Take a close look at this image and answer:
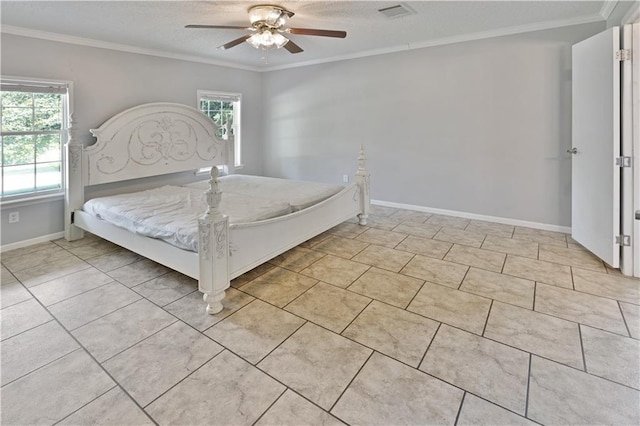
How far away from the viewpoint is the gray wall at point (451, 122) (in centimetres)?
412

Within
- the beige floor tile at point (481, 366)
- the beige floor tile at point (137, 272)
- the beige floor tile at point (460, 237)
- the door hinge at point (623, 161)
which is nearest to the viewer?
the beige floor tile at point (481, 366)

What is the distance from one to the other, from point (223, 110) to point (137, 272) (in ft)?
12.3

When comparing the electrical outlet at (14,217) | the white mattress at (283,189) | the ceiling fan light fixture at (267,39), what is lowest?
the electrical outlet at (14,217)

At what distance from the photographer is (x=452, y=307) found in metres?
2.50

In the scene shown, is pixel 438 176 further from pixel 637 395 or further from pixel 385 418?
pixel 385 418

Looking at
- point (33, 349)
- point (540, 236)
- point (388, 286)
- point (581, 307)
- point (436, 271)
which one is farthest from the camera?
point (540, 236)

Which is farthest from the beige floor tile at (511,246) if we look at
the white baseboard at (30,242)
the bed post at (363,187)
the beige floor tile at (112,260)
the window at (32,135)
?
the window at (32,135)

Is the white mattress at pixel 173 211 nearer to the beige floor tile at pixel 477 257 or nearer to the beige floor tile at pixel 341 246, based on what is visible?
the beige floor tile at pixel 341 246

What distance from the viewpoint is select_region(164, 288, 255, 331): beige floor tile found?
2.36 m

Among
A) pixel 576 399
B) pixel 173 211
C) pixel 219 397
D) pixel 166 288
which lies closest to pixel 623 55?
pixel 576 399

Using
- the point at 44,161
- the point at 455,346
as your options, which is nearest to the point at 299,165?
the point at 44,161

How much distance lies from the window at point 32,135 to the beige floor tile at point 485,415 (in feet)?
15.4

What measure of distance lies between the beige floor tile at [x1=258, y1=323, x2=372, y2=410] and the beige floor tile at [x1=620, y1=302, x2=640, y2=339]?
1712mm

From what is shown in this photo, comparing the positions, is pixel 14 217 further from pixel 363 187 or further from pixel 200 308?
pixel 363 187
